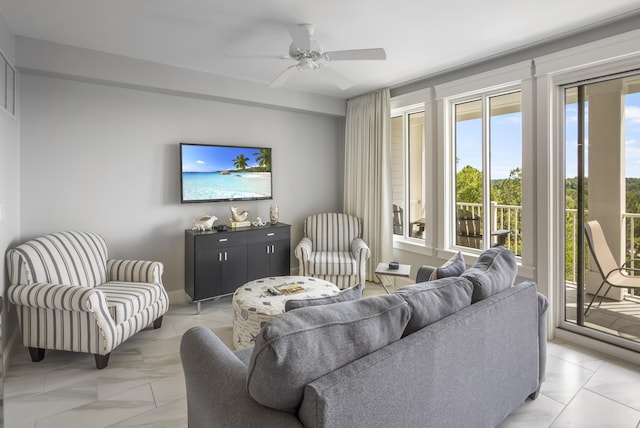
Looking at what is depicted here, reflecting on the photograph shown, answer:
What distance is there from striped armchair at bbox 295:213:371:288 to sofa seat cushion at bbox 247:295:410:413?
2.87m

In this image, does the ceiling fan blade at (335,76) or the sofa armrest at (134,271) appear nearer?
the ceiling fan blade at (335,76)

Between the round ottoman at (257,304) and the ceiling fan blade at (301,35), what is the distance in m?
1.86

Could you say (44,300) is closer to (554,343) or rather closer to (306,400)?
(306,400)

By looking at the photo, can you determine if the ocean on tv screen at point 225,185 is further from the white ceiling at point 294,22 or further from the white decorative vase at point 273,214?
the white ceiling at point 294,22

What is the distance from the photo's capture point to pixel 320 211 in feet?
17.4

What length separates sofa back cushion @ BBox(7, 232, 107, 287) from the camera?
2705mm

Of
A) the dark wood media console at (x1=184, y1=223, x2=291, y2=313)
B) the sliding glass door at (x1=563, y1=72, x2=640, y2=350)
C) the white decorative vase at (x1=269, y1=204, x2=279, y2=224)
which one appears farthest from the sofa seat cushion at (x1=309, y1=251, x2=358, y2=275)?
the sliding glass door at (x1=563, y1=72, x2=640, y2=350)

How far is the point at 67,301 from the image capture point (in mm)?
2562

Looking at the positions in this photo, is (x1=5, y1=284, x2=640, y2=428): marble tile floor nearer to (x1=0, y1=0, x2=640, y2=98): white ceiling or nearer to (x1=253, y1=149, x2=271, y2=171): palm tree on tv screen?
(x1=253, y1=149, x2=271, y2=171): palm tree on tv screen

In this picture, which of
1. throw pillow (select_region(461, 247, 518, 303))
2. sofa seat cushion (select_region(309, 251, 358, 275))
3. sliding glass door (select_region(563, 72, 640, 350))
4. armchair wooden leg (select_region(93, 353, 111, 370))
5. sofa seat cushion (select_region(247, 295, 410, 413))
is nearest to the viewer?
sofa seat cushion (select_region(247, 295, 410, 413))

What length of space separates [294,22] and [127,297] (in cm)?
241

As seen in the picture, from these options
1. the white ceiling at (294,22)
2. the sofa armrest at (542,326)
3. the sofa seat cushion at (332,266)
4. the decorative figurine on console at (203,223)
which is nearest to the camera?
the sofa armrest at (542,326)

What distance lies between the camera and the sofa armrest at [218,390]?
115 cm

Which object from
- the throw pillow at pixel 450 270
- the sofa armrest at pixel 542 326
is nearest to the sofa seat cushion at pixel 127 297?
the throw pillow at pixel 450 270
